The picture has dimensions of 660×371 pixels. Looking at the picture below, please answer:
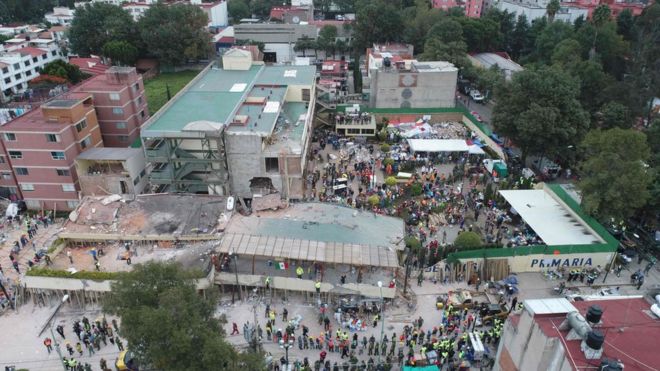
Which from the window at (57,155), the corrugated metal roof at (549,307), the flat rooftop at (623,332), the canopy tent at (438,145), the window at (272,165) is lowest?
the canopy tent at (438,145)

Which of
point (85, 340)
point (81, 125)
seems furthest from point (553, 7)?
point (85, 340)

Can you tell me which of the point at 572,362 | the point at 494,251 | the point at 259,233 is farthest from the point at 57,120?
the point at 572,362

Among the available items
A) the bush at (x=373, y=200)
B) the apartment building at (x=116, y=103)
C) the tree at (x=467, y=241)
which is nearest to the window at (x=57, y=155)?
the apartment building at (x=116, y=103)

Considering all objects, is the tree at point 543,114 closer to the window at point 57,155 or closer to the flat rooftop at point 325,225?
the flat rooftop at point 325,225

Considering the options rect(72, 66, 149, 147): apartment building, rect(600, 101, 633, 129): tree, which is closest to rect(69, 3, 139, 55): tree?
rect(72, 66, 149, 147): apartment building

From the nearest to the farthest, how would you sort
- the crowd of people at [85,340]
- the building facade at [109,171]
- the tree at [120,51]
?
the crowd of people at [85,340] < the building facade at [109,171] < the tree at [120,51]

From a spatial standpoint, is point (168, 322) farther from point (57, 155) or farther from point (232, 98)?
point (232, 98)
